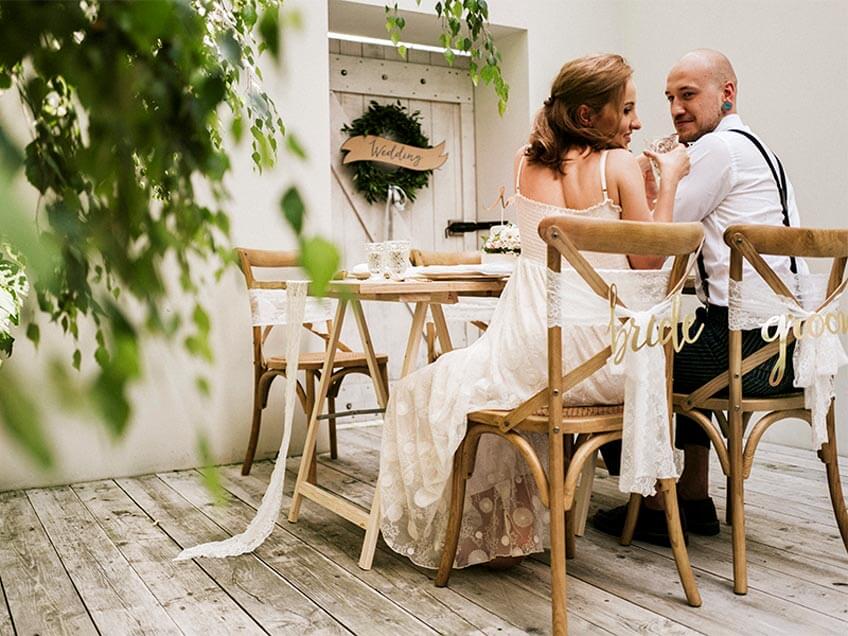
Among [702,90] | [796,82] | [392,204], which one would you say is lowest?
[392,204]

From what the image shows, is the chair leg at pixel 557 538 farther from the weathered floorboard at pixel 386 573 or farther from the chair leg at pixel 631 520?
the chair leg at pixel 631 520

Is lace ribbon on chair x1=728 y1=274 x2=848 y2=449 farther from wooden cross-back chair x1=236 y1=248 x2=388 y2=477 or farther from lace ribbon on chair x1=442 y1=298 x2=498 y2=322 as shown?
wooden cross-back chair x1=236 y1=248 x2=388 y2=477

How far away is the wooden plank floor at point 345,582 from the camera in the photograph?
1867 millimetres

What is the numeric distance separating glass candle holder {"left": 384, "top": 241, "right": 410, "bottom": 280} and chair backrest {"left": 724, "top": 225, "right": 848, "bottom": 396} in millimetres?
825

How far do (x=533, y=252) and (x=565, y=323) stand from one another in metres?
0.30

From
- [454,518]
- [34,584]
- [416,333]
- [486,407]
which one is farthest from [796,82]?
[34,584]

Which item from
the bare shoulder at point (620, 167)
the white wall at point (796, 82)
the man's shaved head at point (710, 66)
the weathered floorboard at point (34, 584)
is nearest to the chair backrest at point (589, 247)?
the bare shoulder at point (620, 167)

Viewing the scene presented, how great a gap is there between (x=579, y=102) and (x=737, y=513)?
1.07 metres

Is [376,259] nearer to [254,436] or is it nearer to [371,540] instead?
[371,540]

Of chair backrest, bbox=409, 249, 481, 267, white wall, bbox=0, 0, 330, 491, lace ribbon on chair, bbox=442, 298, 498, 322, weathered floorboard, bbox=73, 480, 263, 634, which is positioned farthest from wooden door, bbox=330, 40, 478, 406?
weathered floorboard, bbox=73, 480, 263, 634

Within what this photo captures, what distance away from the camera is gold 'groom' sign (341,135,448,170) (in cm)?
454

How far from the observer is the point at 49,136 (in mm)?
374

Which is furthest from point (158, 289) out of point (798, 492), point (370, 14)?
point (370, 14)

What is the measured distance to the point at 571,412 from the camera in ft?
6.27
